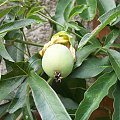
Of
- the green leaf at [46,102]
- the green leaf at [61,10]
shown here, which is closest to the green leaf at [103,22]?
the green leaf at [46,102]

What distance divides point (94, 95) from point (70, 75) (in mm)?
93

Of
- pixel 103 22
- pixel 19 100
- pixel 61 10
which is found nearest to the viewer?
pixel 103 22

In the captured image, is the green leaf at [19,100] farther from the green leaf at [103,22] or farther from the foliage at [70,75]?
the green leaf at [103,22]

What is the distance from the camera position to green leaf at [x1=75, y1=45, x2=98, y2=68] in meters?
0.71

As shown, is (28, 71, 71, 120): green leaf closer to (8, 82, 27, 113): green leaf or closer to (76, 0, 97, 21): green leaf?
(8, 82, 27, 113): green leaf

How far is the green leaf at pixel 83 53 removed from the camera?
71 cm

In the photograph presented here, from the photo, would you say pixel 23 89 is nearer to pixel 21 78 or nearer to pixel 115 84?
pixel 21 78

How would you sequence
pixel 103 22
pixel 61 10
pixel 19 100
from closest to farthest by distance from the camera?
1. pixel 103 22
2. pixel 19 100
3. pixel 61 10

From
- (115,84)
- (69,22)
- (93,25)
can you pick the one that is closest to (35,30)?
(93,25)

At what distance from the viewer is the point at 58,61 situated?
0.65 meters

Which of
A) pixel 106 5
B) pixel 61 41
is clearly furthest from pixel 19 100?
pixel 106 5

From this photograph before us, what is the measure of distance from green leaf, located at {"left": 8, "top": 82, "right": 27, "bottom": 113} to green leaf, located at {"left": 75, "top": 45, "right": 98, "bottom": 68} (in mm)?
117

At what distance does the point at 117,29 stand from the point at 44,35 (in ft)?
1.36

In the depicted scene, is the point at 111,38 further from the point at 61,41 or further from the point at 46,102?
the point at 46,102
